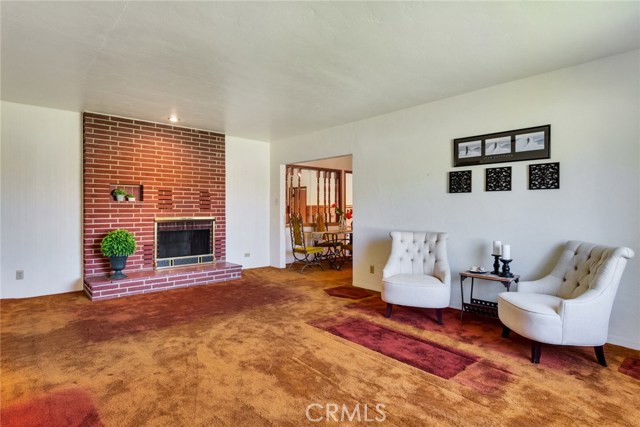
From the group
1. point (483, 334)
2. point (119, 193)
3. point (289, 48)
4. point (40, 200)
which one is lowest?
point (483, 334)

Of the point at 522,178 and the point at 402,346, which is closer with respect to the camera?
the point at 402,346

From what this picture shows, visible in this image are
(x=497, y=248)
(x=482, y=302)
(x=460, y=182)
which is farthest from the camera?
(x=460, y=182)

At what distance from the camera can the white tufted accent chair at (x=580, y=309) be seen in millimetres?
2467

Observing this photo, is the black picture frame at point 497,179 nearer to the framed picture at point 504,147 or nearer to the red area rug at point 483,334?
the framed picture at point 504,147

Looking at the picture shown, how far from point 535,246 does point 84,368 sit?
404 cm

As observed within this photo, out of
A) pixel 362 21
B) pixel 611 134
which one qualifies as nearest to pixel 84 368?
pixel 362 21

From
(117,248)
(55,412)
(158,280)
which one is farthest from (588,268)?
(117,248)

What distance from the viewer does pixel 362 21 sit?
7.91 feet

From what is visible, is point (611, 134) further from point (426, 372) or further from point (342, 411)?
point (342, 411)

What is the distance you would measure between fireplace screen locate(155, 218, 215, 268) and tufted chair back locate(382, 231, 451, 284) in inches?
133

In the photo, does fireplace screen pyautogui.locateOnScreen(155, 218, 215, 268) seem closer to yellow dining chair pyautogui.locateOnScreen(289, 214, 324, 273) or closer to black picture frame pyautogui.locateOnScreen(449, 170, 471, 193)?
yellow dining chair pyautogui.locateOnScreen(289, 214, 324, 273)

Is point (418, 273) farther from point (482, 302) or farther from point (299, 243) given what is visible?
point (299, 243)

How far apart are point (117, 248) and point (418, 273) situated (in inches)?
153

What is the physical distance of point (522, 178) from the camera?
3.47m
